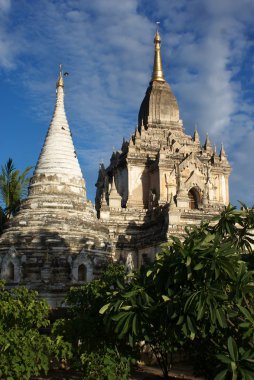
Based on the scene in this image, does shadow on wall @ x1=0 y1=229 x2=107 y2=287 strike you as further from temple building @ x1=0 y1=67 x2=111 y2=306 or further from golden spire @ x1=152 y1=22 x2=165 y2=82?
golden spire @ x1=152 y1=22 x2=165 y2=82

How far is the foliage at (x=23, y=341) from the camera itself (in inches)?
566

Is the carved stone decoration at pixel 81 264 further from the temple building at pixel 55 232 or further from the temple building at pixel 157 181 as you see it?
the temple building at pixel 157 181

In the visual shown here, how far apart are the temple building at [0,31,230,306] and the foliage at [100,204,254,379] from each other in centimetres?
1215

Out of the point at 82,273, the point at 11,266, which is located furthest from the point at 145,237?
the point at 11,266

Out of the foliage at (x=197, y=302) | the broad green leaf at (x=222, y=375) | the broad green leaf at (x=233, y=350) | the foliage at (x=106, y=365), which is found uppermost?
the foliage at (x=197, y=302)

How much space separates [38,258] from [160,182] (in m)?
16.2

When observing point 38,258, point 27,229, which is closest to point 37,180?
point 27,229

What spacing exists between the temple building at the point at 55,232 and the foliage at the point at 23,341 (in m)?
9.22

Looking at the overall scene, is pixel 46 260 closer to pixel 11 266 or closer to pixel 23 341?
pixel 11 266

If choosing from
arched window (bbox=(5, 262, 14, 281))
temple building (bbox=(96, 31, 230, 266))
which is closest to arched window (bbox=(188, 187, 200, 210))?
temple building (bbox=(96, 31, 230, 266))

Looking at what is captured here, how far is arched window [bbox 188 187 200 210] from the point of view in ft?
135

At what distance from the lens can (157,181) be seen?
41000 mm

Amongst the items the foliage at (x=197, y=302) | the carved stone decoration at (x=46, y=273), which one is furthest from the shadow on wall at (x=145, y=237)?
the foliage at (x=197, y=302)

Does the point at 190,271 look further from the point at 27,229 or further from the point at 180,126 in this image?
the point at 180,126
